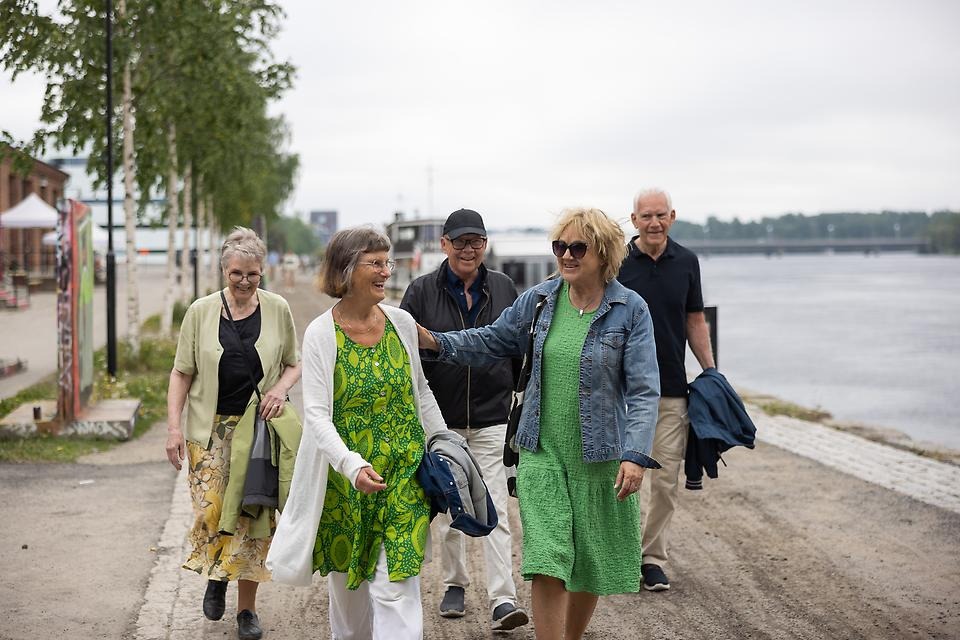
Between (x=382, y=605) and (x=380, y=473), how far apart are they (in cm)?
49

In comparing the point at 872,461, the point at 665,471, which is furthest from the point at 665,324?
the point at 872,461

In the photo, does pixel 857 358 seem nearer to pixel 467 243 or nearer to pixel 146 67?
pixel 146 67

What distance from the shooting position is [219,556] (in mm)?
5715

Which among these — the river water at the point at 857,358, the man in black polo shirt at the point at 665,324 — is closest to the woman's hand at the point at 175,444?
the man in black polo shirt at the point at 665,324

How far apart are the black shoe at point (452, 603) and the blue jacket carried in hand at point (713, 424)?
57.4 inches

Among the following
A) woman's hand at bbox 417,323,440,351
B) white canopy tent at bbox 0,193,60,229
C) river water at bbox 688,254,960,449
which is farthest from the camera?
white canopy tent at bbox 0,193,60,229

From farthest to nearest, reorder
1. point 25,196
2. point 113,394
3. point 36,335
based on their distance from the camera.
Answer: point 25,196 < point 36,335 < point 113,394

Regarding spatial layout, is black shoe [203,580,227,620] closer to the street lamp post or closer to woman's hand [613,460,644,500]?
woman's hand [613,460,644,500]

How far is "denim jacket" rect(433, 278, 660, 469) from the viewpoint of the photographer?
4707 millimetres

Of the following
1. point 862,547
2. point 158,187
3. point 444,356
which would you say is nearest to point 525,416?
point 444,356

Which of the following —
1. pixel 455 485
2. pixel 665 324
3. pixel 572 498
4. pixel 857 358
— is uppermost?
pixel 665 324

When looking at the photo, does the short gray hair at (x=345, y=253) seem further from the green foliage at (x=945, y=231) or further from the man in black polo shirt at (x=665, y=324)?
the green foliage at (x=945, y=231)

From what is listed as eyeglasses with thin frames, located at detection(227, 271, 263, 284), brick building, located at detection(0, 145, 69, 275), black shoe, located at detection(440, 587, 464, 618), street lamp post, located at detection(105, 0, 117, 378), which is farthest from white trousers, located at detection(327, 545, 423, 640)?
brick building, located at detection(0, 145, 69, 275)

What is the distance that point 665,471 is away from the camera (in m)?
6.86
